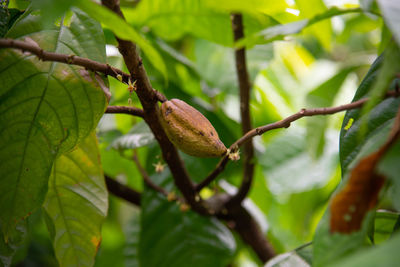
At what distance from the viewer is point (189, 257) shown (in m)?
0.84

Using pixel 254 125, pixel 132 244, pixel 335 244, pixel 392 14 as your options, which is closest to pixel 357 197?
pixel 335 244

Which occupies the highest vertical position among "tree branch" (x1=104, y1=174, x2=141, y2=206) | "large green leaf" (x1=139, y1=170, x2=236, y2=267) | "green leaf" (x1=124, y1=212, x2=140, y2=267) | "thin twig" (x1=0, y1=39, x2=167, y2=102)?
"thin twig" (x1=0, y1=39, x2=167, y2=102)

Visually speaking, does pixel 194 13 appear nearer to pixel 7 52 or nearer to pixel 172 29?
pixel 172 29

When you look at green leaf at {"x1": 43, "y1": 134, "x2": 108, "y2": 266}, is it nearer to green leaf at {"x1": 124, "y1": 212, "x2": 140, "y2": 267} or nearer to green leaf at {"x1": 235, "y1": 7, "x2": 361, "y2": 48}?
green leaf at {"x1": 235, "y1": 7, "x2": 361, "y2": 48}

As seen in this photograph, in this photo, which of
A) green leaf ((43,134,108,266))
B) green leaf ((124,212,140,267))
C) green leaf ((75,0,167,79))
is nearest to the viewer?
green leaf ((75,0,167,79))

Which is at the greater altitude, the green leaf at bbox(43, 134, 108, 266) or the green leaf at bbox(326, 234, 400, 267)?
the green leaf at bbox(326, 234, 400, 267)

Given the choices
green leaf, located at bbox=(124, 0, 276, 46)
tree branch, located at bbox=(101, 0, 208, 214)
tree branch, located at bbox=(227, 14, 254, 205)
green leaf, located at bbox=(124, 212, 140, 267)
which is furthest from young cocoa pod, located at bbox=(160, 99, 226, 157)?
green leaf, located at bbox=(124, 212, 140, 267)

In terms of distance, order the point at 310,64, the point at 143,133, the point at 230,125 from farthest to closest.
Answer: the point at 310,64 < the point at 230,125 < the point at 143,133

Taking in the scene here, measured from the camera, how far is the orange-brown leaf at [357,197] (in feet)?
1.08

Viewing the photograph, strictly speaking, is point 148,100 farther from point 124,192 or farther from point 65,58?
point 124,192

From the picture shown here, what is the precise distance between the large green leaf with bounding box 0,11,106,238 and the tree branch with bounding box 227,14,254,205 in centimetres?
31

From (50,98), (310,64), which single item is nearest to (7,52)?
(50,98)

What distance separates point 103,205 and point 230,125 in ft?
1.35

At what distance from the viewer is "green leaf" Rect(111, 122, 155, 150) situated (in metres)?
0.70
